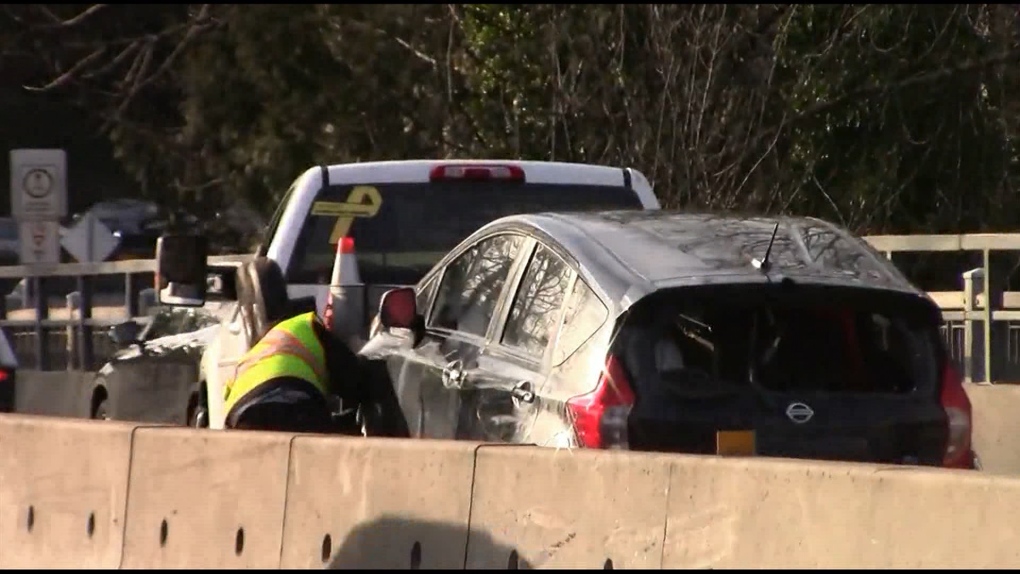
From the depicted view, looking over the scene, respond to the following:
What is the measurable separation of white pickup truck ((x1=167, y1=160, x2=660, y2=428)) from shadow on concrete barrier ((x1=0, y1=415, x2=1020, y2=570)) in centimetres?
218

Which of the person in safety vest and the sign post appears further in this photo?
the sign post

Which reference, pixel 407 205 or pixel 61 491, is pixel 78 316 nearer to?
pixel 407 205

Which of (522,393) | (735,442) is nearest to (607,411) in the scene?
(735,442)

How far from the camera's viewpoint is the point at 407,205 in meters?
10.4

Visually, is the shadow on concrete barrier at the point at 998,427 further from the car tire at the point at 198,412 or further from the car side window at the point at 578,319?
the car side window at the point at 578,319

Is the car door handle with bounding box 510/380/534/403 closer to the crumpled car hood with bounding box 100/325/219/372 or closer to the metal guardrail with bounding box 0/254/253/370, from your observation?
the crumpled car hood with bounding box 100/325/219/372

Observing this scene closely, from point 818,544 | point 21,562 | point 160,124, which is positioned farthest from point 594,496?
point 160,124

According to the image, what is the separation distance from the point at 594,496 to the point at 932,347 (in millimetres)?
1591

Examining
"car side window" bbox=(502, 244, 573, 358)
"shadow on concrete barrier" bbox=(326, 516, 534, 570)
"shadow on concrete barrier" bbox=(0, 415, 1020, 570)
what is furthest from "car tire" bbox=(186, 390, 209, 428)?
"shadow on concrete barrier" bbox=(326, 516, 534, 570)

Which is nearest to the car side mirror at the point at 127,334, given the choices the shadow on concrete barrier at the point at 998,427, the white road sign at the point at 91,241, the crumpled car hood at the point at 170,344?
the crumpled car hood at the point at 170,344

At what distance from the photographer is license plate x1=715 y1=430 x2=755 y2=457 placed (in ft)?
22.3

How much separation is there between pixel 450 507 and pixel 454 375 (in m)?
1.52

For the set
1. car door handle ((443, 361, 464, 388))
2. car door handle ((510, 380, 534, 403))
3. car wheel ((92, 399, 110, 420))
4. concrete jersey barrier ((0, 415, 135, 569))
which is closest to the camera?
car door handle ((510, 380, 534, 403))

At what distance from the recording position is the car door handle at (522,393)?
7.29 meters
